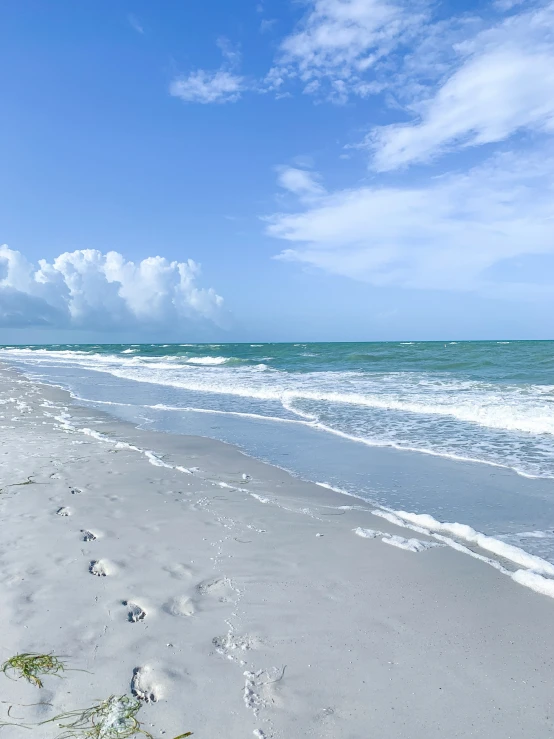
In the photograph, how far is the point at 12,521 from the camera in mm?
5031

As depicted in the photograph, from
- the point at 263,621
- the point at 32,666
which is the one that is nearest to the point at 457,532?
the point at 263,621

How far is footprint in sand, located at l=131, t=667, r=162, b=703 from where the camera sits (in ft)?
8.44

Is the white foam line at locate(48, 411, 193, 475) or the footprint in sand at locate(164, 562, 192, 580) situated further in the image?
the white foam line at locate(48, 411, 193, 475)

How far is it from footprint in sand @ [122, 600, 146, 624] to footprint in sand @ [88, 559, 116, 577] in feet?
1.79

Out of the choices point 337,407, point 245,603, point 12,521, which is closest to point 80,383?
point 337,407

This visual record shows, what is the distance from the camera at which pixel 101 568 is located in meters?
4.06

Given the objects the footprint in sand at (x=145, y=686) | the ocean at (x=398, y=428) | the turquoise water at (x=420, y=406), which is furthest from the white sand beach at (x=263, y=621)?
the turquoise water at (x=420, y=406)

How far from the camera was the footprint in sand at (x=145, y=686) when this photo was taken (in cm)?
257

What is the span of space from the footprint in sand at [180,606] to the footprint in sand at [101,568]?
2.38ft

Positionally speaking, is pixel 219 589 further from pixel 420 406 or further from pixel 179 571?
pixel 420 406

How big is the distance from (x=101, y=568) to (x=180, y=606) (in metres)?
0.96

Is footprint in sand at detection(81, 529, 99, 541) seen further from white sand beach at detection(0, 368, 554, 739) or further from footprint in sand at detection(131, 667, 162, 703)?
footprint in sand at detection(131, 667, 162, 703)

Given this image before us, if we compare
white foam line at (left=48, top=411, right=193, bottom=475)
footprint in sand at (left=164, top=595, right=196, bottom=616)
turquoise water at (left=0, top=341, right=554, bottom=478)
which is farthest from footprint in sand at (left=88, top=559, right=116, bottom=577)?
turquoise water at (left=0, top=341, right=554, bottom=478)

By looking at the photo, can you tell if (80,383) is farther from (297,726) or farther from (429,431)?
(297,726)
